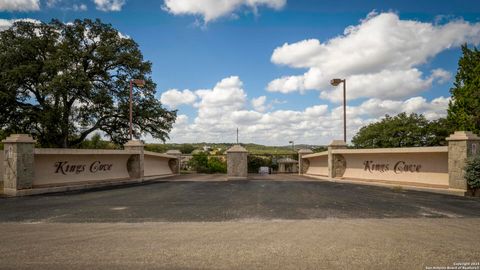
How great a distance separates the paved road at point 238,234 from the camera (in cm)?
488

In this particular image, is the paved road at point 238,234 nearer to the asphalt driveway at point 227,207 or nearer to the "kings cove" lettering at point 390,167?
the asphalt driveway at point 227,207

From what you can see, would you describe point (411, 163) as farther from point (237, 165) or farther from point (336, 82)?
point (237, 165)

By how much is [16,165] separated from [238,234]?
11.0m

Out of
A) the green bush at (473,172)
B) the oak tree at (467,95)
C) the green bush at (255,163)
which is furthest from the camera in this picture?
the green bush at (255,163)

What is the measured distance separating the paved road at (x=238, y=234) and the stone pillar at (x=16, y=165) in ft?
7.43

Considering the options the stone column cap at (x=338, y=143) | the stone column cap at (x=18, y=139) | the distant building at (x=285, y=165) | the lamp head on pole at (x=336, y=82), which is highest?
the lamp head on pole at (x=336, y=82)

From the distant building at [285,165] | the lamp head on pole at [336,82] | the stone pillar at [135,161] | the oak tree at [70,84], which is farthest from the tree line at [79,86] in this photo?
the distant building at [285,165]

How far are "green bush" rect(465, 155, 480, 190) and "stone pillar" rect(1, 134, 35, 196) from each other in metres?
18.0

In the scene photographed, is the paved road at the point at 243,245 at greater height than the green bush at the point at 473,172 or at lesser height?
lesser

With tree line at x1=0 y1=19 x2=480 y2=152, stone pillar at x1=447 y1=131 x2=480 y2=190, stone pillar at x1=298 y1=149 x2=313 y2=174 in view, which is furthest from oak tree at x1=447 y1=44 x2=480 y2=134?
stone pillar at x1=447 y1=131 x2=480 y2=190

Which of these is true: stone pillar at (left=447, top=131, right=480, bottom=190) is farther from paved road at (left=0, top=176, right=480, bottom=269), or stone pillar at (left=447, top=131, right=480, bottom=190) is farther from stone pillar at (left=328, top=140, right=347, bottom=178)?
stone pillar at (left=328, top=140, right=347, bottom=178)

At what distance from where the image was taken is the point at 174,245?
224 inches

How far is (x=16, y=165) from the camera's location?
1262 centimetres

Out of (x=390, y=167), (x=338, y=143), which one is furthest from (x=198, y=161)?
(x=390, y=167)
